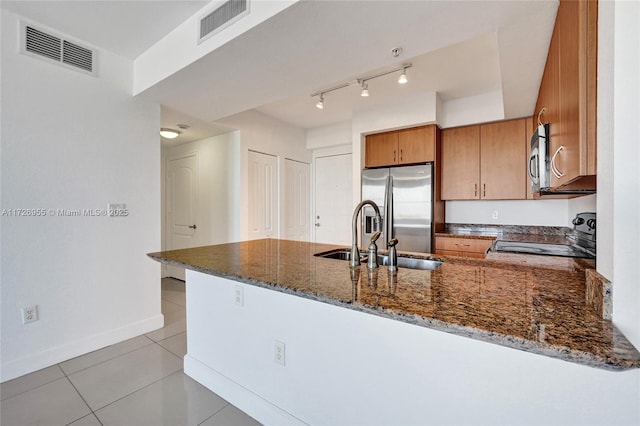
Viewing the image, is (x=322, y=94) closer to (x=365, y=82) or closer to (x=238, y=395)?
(x=365, y=82)

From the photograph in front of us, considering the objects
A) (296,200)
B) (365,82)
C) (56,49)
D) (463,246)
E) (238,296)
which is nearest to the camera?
(238,296)

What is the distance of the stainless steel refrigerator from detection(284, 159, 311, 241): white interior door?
132cm

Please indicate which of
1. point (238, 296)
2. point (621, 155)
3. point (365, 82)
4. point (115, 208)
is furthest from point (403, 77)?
point (115, 208)

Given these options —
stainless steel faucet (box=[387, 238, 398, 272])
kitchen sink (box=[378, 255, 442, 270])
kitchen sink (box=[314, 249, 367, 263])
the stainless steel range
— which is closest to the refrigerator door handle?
the stainless steel range

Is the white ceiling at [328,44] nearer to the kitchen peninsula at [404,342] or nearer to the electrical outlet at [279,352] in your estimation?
the kitchen peninsula at [404,342]

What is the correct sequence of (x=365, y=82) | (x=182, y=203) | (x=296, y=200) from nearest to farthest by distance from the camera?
(x=365, y=82)
(x=182, y=203)
(x=296, y=200)

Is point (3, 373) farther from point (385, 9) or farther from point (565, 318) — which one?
point (385, 9)

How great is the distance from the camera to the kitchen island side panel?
2.67 ft

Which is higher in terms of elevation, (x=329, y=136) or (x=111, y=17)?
(x=111, y=17)

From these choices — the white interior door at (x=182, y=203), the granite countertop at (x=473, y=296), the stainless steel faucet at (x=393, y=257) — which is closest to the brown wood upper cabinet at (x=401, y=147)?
the granite countertop at (x=473, y=296)

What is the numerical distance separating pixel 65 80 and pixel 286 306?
97.3 inches

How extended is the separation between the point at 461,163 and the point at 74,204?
3.95 metres

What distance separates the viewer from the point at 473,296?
1.00 meters

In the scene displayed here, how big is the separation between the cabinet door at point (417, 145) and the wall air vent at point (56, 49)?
317 centimetres
